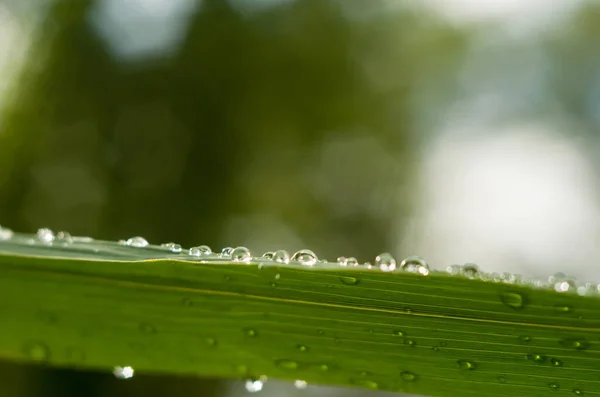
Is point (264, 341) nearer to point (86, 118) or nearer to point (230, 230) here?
point (230, 230)

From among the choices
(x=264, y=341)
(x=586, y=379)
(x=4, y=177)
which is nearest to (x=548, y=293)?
(x=586, y=379)

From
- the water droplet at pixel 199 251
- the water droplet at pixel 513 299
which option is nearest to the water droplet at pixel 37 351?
the water droplet at pixel 199 251

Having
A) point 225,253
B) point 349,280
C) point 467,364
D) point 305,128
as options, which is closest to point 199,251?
point 225,253

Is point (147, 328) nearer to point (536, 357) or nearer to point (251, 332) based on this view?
point (251, 332)

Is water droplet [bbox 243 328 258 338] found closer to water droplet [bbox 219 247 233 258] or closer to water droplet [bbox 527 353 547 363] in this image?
water droplet [bbox 219 247 233 258]

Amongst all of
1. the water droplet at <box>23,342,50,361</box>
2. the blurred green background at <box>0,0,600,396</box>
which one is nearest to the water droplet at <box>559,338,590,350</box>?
the water droplet at <box>23,342,50,361</box>
